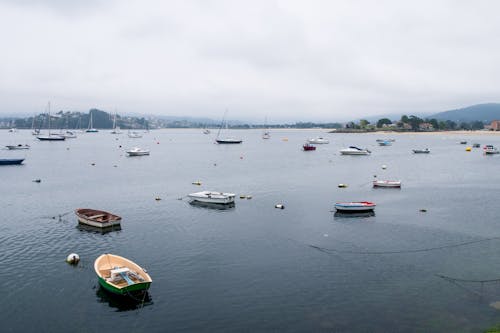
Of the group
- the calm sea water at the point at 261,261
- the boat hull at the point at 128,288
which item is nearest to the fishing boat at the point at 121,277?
the boat hull at the point at 128,288

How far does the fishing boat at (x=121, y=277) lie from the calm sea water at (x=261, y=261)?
44.1 inches

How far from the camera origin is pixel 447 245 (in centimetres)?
4384

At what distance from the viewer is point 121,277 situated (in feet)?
107

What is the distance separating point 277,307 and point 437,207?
4287 cm

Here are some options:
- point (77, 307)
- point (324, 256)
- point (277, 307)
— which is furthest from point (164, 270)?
point (324, 256)

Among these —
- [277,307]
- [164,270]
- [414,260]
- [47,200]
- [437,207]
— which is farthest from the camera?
[47,200]

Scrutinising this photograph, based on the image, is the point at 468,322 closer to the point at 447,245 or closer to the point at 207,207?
the point at 447,245

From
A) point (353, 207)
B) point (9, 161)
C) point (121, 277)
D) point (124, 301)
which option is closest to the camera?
point (124, 301)

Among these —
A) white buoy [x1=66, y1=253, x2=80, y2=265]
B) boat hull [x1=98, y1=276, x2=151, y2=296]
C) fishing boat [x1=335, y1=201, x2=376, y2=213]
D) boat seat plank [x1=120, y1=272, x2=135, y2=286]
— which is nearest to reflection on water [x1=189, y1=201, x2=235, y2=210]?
fishing boat [x1=335, y1=201, x2=376, y2=213]

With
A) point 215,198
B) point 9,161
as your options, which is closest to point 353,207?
point 215,198

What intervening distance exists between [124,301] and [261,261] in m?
13.3

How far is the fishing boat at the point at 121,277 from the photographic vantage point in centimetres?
3097

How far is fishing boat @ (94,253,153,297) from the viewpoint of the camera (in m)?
31.0

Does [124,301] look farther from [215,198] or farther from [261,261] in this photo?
[215,198]
